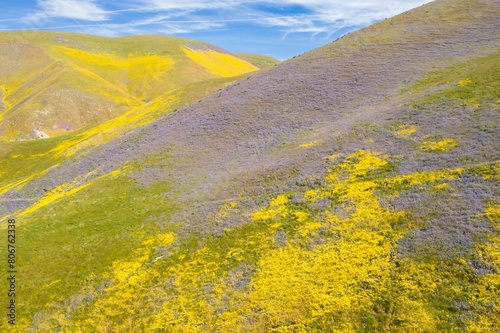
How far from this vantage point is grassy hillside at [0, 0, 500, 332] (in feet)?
70.9

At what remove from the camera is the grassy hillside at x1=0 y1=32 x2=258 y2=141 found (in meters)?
104

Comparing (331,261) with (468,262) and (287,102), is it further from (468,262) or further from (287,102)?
(287,102)

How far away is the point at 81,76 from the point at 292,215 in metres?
125

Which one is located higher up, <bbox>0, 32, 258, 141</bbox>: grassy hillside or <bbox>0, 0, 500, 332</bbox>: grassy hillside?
<bbox>0, 32, 258, 141</bbox>: grassy hillside

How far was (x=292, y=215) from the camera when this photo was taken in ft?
99.8

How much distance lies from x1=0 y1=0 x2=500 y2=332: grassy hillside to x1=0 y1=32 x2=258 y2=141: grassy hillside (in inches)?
2026

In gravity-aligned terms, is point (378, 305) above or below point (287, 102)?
below

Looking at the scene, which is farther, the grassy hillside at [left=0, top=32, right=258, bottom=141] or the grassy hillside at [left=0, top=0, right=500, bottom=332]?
the grassy hillside at [left=0, top=32, right=258, bottom=141]

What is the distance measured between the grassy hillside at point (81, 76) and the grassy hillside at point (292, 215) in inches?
2026

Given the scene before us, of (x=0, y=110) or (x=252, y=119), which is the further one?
(x=0, y=110)

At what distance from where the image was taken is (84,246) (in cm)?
3225

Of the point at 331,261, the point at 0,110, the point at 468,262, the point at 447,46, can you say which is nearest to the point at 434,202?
the point at 468,262

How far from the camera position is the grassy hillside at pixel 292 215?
2161 centimetres

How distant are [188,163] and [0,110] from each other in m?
105
